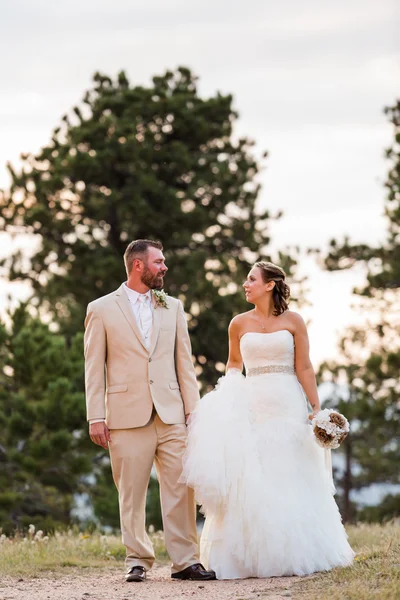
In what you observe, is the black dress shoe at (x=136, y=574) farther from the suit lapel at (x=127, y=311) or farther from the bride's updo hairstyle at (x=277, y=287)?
the bride's updo hairstyle at (x=277, y=287)

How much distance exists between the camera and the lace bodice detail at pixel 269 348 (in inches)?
289

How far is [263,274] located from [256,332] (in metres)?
0.45

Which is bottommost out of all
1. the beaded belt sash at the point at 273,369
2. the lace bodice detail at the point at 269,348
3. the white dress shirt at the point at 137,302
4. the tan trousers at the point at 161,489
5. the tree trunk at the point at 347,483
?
the tree trunk at the point at 347,483

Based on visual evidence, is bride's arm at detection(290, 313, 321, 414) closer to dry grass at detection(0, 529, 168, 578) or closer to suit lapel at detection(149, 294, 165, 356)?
suit lapel at detection(149, 294, 165, 356)

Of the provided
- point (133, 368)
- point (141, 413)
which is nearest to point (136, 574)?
point (141, 413)

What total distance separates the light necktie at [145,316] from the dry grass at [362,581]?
2176 mm

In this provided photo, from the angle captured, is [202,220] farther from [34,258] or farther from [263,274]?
[263,274]

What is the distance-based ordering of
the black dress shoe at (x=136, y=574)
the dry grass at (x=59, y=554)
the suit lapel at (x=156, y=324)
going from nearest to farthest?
the black dress shoe at (x=136, y=574), the suit lapel at (x=156, y=324), the dry grass at (x=59, y=554)

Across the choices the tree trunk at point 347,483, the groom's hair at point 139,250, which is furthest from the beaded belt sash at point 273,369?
the tree trunk at point 347,483

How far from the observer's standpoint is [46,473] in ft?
61.5

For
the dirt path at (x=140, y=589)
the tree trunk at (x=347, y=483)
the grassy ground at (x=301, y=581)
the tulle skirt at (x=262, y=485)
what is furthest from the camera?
the tree trunk at (x=347, y=483)

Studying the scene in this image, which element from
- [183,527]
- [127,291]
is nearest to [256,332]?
[127,291]

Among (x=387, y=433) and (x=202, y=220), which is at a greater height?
(x=202, y=220)

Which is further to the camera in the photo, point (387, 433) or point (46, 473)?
point (387, 433)
